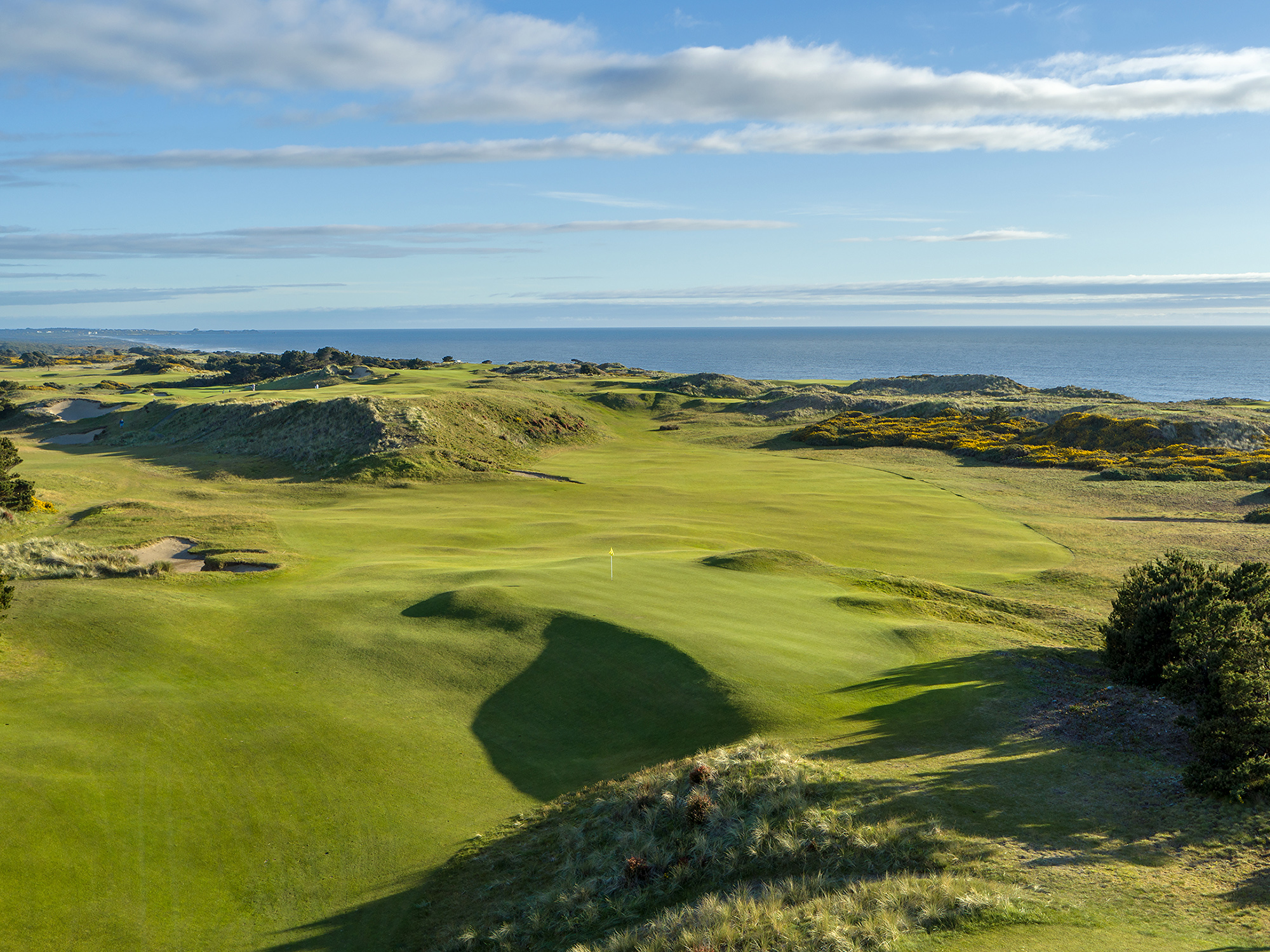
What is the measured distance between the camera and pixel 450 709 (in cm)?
1648

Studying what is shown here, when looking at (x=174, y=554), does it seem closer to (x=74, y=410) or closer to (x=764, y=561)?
(x=764, y=561)

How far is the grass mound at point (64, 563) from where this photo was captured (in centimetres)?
2428

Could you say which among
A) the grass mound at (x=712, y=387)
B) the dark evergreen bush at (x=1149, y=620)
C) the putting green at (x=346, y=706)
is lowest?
the putting green at (x=346, y=706)

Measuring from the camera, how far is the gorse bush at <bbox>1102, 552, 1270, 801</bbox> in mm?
10891

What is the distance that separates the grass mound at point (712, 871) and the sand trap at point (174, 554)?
66.3ft

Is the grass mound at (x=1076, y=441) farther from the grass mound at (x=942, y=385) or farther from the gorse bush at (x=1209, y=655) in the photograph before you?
the gorse bush at (x=1209, y=655)

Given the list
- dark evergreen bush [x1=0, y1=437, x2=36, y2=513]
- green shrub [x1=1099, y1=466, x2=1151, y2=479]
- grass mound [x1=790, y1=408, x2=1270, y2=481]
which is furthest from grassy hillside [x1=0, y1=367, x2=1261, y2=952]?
grass mound [x1=790, y1=408, x2=1270, y2=481]

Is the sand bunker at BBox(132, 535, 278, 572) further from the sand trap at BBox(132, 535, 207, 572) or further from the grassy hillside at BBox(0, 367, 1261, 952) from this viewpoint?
the grassy hillside at BBox(0, 367, 1261, 952)

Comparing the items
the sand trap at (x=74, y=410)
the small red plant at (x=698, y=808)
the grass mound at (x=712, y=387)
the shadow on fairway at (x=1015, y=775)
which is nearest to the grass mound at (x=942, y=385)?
the grass mound at (x=712, y=387)

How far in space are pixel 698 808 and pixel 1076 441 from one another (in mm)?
66478

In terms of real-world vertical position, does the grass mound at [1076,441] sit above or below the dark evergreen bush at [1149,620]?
above

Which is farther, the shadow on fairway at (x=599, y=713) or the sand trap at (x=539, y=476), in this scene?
the sand trap at (x=539, y=476)

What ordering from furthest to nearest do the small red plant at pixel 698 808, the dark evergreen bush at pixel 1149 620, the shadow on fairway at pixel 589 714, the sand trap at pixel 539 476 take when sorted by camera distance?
the sand trap at pixel 539 476 < the dark evergreen bush at pixel 1149 620 < the shadow on fairway at pixel 589 714 < the small red plant at pixel 698 808

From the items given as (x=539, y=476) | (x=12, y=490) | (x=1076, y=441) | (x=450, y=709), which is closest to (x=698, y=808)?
(x=450, y=709)
